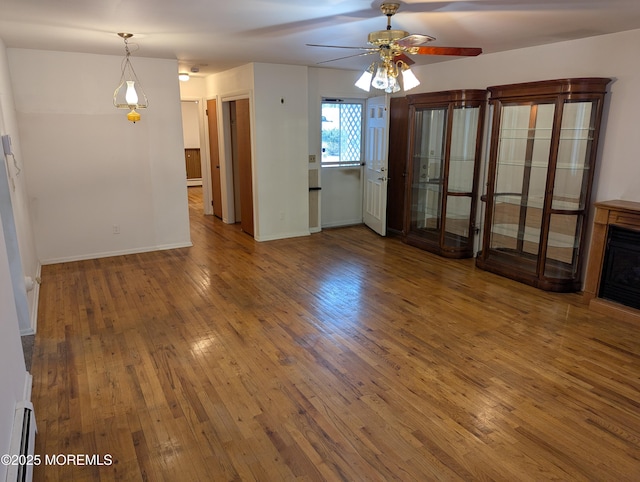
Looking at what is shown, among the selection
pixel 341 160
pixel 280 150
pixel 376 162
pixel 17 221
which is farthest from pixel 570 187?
pixel 17 221

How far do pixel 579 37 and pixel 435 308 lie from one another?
2.92 m

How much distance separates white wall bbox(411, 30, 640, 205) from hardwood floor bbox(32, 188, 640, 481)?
118cm

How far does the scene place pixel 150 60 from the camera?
543 cm

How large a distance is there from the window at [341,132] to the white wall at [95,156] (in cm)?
229

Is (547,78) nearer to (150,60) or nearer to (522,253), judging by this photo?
(522,253)

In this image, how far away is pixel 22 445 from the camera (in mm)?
1943

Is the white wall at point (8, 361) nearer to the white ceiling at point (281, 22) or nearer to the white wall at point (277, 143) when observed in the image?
the white ceiling at point (281, 22)

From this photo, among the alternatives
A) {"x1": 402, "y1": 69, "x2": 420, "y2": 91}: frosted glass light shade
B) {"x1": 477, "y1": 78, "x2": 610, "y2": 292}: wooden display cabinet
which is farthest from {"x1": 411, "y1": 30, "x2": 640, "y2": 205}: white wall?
{"x1": 402, "y1": 69, "x2": 420, "y2": 91}: frosted glass light shade

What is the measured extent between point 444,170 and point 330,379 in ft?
11.9

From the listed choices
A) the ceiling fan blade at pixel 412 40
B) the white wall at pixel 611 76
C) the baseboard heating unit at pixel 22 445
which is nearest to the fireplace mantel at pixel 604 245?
the white wall at pixel 611 76

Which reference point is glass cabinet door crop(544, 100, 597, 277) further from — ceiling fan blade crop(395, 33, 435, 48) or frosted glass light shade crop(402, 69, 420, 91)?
ceiling fan blade crop(395, 33, 435, 48)

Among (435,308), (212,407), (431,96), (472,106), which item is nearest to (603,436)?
(435,308)

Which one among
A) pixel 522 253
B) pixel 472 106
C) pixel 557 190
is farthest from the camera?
pixel 472 106

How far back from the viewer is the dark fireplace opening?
3.76 m
